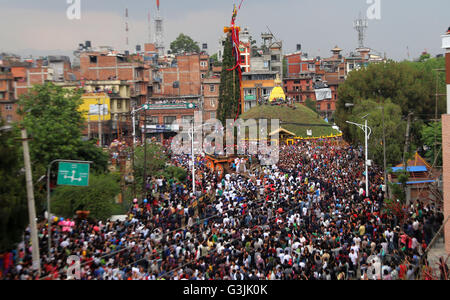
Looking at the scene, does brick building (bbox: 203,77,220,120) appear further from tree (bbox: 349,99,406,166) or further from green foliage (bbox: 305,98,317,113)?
tree (bbox: 349,99,406,166)

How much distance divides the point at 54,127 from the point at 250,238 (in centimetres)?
1227

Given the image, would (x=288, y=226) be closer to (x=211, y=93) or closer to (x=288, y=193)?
(x=288, y=193)

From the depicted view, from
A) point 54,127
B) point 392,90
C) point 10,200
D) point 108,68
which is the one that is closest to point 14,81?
point 108,68

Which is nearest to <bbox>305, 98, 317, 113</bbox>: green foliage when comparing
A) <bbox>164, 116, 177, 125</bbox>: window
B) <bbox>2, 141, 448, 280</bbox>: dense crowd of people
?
<bbox>164, 116, 177, 125</bbox>: window

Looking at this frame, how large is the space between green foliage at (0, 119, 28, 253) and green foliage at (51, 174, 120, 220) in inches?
252

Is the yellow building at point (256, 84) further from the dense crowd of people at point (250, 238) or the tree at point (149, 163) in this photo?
the dense crowd of people at point (250, 238)

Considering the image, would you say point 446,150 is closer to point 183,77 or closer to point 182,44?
point 183,77

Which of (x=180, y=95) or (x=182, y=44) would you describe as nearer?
(x=180, y=95)

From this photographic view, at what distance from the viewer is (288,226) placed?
23.6 metres

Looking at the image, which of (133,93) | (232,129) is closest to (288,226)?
(232,129)

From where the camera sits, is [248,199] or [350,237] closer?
[350,237]

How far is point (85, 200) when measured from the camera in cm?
2548
